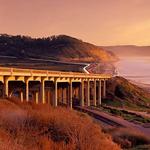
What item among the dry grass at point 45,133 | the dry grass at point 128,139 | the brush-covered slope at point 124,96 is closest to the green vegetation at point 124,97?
the brush-covered slope at point 124,96

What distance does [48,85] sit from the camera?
61500 millimetres

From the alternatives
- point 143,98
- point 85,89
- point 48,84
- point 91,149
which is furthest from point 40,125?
point 143,98

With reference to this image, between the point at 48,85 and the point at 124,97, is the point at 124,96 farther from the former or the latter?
the point at 48,85

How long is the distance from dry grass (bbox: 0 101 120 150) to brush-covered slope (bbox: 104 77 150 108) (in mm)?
59691

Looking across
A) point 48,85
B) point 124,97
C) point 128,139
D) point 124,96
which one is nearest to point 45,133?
point 128,139

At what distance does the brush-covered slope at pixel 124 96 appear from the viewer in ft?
270

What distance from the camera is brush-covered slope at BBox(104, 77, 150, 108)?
3245 inches

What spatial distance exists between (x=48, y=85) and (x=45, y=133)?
42396 millimetres

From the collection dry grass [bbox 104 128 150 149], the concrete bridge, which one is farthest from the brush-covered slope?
dry grass [bbox 104 128 150 149]

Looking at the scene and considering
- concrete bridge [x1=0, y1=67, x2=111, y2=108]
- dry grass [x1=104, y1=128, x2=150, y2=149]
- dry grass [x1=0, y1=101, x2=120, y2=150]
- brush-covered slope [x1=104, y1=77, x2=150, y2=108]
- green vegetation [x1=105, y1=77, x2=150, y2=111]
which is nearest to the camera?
dry grass [x1=0, y1=101, x2=120, y2=150]

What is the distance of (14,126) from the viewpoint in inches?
722

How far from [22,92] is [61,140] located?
36.3m

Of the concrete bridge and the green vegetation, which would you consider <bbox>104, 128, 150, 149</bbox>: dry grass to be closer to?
the concrete bridge

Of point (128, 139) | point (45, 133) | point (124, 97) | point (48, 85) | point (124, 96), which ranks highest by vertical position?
point (45, 133)
